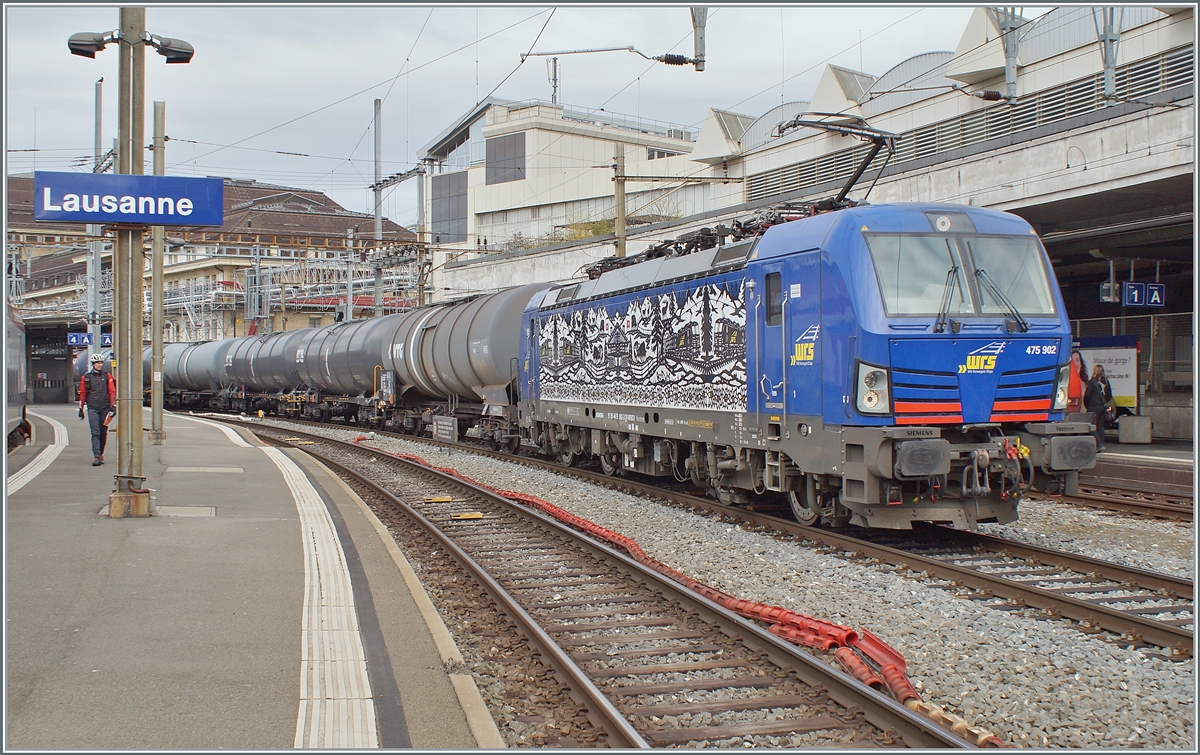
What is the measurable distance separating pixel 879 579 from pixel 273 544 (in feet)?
19.3

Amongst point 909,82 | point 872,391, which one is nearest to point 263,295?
point 909,82

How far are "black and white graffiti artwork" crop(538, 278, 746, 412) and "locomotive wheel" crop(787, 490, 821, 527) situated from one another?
1156mm

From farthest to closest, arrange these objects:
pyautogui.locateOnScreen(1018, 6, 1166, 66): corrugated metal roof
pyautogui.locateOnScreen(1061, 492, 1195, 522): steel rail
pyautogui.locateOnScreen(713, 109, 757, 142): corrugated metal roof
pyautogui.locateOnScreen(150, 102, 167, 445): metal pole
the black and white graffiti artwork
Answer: pyautogui.locateOnScreen(713, 109, 757, 142): corrugated metal roof
pyautogui.locateOnScreen(1018, 6, 1166, 66): corrugated metal roof
pyautogui.locateOnScreen(150, 102, 167, 445): metal pole
pyautogui.locateOnScreen(1061, 492, 1195, 522): steel rail
the black and white graffiti artwork

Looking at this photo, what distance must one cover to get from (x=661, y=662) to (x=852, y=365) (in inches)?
151

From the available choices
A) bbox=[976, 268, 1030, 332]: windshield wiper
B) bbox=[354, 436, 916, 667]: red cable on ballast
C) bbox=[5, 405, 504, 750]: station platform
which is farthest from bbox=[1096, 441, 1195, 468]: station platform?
bbox=[5, 405, 504, 750]: station platform

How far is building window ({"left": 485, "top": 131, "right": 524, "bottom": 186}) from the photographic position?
6255 centimetres

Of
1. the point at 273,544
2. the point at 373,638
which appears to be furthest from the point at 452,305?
the point at 373,638

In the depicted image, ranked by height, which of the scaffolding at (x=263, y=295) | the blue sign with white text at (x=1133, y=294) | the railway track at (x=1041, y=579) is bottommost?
the railway track at (x=1041, y=579)

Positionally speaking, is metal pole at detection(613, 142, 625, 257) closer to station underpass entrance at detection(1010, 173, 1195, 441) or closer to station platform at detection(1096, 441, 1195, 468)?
station underpass entrance at detection(1010, 173, 1195, 441)

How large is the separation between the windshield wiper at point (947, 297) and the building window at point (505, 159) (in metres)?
54.9

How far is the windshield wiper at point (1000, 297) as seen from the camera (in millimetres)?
8977

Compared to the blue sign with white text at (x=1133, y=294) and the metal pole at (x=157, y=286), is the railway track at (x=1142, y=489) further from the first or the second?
the metal pole at (x=157, y=286)

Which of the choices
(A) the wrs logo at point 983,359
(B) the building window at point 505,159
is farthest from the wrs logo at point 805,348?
(B) the building window at point 505,159

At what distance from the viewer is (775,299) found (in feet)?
33.0
